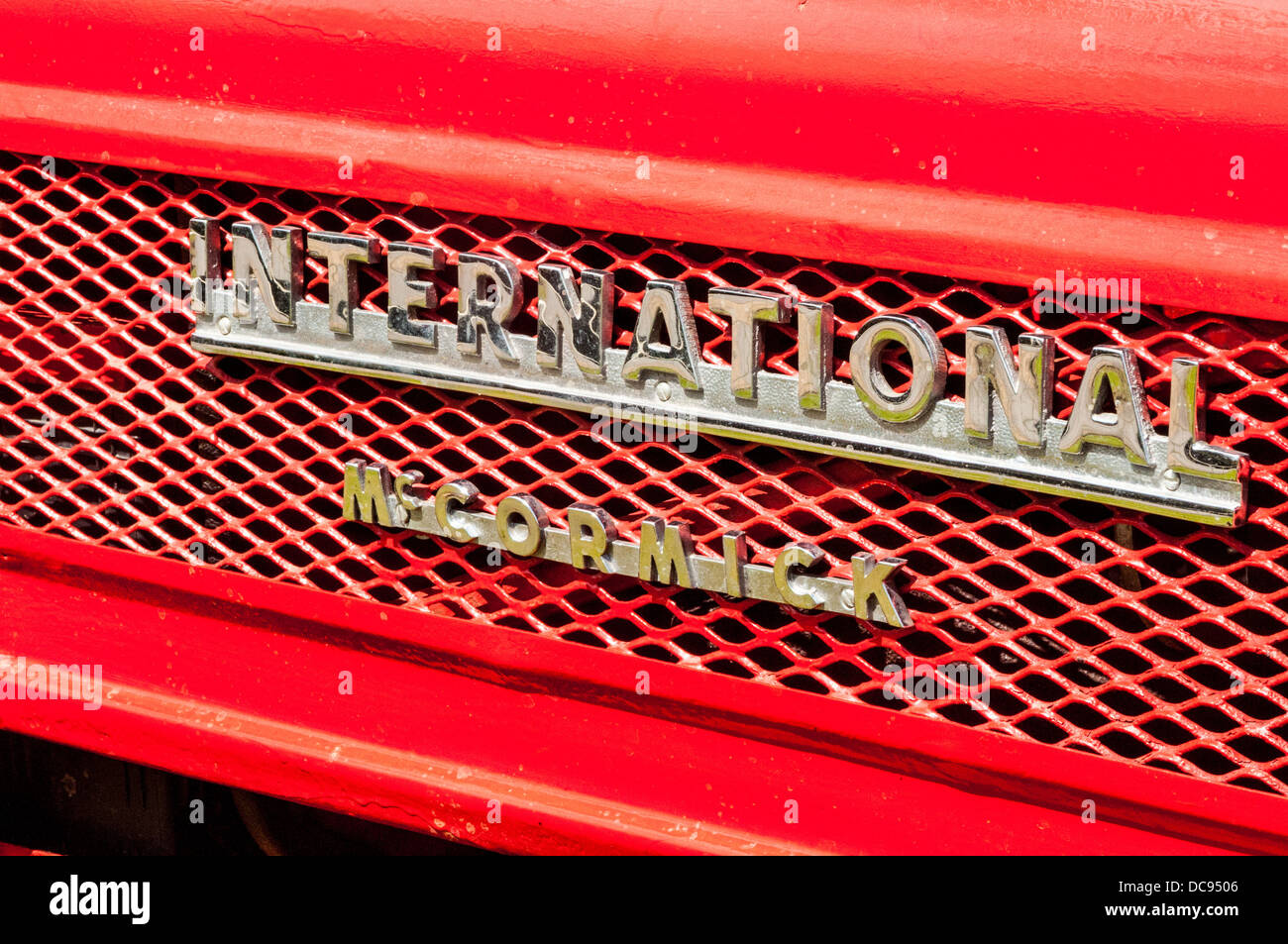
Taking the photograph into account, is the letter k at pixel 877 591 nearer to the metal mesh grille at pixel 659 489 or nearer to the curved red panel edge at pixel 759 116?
the metal mesh grille at pixel 659 489

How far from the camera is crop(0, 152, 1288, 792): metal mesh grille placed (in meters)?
1.40

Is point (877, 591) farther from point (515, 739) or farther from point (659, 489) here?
point (515, 739)

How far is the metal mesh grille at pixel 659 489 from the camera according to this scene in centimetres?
140

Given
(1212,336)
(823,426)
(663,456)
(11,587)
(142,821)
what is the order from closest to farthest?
(1212,336), (823,426), (663,456), (11,587), (142,821)

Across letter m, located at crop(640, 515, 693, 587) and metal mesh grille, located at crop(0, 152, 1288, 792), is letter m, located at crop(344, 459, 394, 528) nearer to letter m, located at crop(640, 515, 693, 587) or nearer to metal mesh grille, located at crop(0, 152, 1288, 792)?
metal mesh grille, located at crop(0, 152, 1288, 792)

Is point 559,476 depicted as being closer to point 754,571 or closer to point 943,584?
point 754,571

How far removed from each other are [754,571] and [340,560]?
1.67 feet

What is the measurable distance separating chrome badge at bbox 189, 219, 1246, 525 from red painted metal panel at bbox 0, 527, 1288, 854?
10.9 inches

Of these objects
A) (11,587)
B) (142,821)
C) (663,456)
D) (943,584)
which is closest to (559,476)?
(663,456)

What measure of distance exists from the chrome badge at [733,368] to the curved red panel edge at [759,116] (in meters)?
0.07

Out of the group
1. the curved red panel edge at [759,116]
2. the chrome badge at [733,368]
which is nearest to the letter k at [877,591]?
the chrome badge at [733,368]

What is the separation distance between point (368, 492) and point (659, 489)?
328 mm

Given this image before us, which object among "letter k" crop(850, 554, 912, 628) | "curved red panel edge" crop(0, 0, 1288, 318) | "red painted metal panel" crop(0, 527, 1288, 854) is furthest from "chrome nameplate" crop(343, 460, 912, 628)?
"curved red panel edge" crop(0, 0, 1288, 318)

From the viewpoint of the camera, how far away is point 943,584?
153 centimetres
